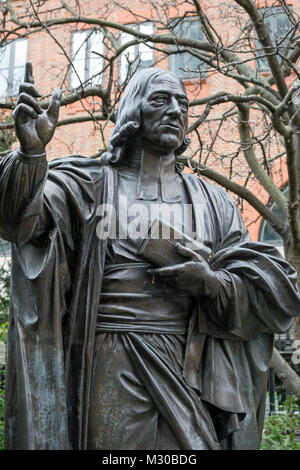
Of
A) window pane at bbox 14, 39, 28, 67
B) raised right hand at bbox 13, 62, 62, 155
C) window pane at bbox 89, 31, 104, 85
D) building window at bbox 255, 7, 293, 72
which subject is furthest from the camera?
window pane at bbox 14, 39, 28, 67

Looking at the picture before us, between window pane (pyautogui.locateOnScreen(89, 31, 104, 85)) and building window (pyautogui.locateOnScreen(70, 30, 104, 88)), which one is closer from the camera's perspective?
building window (pyautogui.locateOnScreen(70, 30, 104, 88))

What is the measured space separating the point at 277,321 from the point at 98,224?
3.24 feet

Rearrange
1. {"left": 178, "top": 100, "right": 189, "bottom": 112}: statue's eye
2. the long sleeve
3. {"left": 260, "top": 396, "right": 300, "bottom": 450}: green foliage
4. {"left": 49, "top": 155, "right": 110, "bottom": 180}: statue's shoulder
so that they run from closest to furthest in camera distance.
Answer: the long sleeve, {"left": 49, "top": 155, "right": 110, "bottom": 180}: statue's shoulder, {"left": 178, "top": 100, "right": 189, "bottom": 112}: statue's eye, {"left": 260, "top": 396, "right": 300, "bottom": 450}: green foliage

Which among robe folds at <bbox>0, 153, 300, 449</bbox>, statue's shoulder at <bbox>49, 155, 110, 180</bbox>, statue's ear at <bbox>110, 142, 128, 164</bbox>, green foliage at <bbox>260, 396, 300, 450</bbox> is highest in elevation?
statue's ear at <bbox>110, 142, 128, 164</bbox>

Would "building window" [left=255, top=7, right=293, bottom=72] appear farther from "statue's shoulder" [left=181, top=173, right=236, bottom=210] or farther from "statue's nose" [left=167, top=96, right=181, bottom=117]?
"statue's nose" [left=167, top=96, right=181, bottom=117]

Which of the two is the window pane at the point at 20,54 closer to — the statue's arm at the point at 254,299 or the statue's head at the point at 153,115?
the statue's head at the point at 153,115

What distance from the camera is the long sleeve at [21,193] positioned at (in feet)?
10.0

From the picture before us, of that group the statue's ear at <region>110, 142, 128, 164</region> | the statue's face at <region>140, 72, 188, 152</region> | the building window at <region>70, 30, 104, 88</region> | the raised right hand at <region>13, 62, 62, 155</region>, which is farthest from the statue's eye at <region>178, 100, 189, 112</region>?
the building window at <region>70, 30, 104, 88</region>

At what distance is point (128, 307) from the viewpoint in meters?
3.31

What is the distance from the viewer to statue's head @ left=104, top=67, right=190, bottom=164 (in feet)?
11.9

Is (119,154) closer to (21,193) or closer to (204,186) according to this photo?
(204,186)
